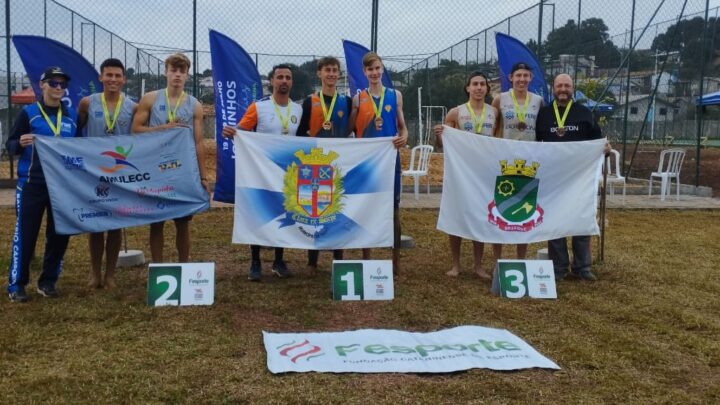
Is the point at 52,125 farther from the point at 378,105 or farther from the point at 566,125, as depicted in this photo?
the point at 566,125

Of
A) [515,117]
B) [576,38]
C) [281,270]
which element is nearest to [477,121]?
[515,117]

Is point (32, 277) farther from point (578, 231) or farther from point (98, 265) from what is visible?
point (578, 231)

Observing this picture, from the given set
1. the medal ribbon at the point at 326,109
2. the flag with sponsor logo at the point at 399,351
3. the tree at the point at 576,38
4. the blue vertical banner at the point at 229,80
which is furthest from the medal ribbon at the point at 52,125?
the tree at the point at 576,38

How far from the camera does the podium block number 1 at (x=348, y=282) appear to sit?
185 inches

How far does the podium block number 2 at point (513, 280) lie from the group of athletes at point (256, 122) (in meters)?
0.57

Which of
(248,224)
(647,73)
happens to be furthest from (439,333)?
(647,73)

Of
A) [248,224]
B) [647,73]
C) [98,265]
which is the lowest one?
[98,265]

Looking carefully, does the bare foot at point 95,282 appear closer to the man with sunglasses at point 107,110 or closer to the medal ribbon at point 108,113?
the man with sunglasses at point 107,110

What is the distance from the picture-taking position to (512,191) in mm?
5344

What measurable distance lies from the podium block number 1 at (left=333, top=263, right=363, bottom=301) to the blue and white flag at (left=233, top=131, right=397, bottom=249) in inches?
9.4

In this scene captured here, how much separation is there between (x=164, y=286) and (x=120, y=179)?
90cm

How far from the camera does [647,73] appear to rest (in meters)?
16.8

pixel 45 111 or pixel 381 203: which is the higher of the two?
pixel 45 111

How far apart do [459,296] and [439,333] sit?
40.3 inches
